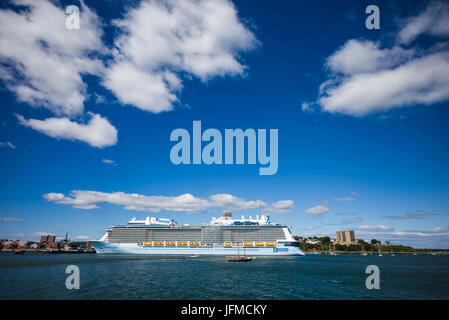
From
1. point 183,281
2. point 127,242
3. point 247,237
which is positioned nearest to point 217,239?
point 247,237

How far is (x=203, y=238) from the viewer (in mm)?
105312

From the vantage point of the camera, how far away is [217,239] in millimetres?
104250

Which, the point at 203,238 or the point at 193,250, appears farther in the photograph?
the point at 203,238

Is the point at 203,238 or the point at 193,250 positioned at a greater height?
the point at 203,238

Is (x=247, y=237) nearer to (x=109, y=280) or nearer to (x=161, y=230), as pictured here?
(x=161, y=230)

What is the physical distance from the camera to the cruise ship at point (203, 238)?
319 feet

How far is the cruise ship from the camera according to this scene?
9712 cm
